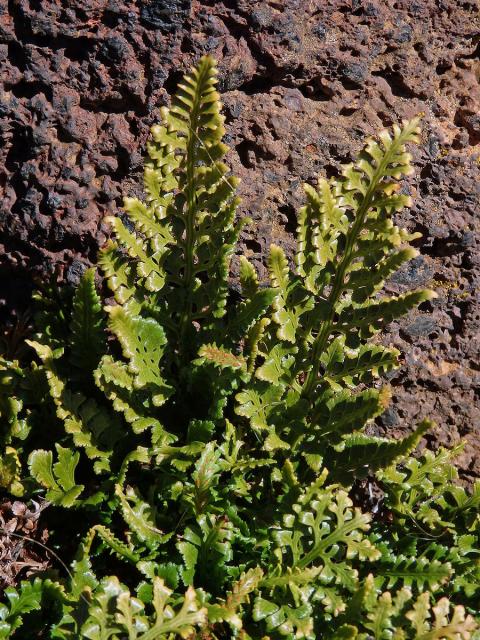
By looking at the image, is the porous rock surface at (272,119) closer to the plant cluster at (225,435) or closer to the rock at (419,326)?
the rock at (419,326)

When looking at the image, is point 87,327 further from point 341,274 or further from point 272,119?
point 272,119

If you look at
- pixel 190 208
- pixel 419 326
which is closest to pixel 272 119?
pixel 190 208

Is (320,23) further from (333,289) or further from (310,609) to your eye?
(310,609)

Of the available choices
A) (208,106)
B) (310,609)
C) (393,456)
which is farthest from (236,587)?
(208,106)

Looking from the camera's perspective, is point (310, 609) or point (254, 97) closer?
point (310, 609)

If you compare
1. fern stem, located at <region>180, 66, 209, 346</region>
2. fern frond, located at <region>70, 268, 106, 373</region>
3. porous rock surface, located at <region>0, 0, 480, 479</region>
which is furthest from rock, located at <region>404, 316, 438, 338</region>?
fern frond, located at <region>70, 268, 106, 373</region>

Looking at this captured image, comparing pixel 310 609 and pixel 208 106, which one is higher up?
pixel 208 106

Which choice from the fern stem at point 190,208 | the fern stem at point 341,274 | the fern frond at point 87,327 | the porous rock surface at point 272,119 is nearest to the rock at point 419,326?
the porous rock surface at point 272,119
